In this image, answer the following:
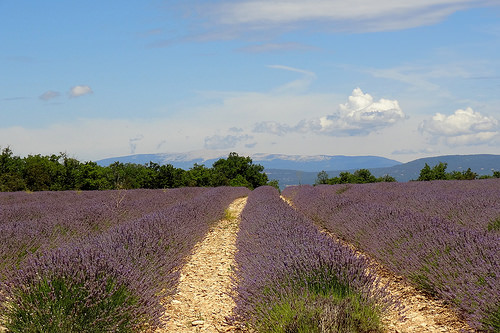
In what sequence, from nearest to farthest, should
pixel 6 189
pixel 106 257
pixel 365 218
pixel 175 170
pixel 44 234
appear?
pixel 106 257 < pixel 44 234 < pixel 365 218 < pixel 6 189 < pixel 175 170

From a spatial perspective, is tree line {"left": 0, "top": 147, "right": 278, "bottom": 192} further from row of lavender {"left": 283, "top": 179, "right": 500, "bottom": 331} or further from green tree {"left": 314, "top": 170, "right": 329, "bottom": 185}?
row of lavender {"left": 283, "top": 179, "right": 500, "bottom": 331}

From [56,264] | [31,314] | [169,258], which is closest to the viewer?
[31,314]

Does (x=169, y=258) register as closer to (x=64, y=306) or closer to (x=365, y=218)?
Result: (x=64, y=306)

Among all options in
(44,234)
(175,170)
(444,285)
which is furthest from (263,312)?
(175,170)

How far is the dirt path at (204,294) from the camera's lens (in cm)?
346

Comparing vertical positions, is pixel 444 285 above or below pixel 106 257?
below

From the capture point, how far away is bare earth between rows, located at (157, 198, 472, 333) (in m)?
3.29

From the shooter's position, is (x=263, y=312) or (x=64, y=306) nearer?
(x=64, y=306)

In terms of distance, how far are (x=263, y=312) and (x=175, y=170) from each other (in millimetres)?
35577

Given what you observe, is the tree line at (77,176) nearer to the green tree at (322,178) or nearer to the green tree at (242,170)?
the green tree at (242,170)

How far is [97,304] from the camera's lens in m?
2.77

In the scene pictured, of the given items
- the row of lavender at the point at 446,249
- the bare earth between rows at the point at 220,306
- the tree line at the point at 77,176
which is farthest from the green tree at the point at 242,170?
the bare earth between rows at the point at 220,306

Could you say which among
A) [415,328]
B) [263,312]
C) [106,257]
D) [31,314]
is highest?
[106,257]

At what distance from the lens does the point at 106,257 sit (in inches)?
126
